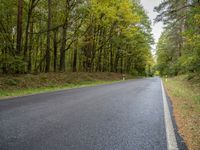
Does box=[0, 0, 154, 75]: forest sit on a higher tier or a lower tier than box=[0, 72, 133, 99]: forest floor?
higher

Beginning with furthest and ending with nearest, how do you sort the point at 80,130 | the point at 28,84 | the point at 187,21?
the point at 28,84, the point at 187,21, the point at 80,130

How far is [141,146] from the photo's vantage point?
3736 millimetres

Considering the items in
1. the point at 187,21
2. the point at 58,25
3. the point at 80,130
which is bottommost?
the point at 80,130

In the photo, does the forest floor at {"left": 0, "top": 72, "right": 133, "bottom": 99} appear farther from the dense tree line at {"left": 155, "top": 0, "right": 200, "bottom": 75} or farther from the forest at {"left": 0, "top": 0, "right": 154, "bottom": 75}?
the dense tree line at {"left": 155, "top": 0, "right": 200, "bottom": 75}

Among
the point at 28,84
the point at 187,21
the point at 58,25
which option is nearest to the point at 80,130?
the point at 187,21

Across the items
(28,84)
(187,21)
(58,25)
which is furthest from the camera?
(58,25)

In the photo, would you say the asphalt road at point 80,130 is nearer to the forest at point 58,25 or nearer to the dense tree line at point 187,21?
the dense tree line at point 187,21

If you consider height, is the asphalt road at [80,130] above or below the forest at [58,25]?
below

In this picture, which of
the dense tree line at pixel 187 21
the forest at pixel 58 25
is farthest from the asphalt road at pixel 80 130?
the forest at pixel 58 25

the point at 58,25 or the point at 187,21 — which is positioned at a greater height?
the point at 58,25

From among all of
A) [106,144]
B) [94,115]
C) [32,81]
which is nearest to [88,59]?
[32,81]

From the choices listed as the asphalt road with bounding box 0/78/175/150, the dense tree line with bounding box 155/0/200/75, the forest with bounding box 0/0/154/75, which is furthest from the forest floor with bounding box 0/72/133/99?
the dense tree line with bounding box 155/0/200/75

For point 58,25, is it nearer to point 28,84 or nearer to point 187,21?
point 28,84

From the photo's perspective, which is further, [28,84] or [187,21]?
[28,84]
